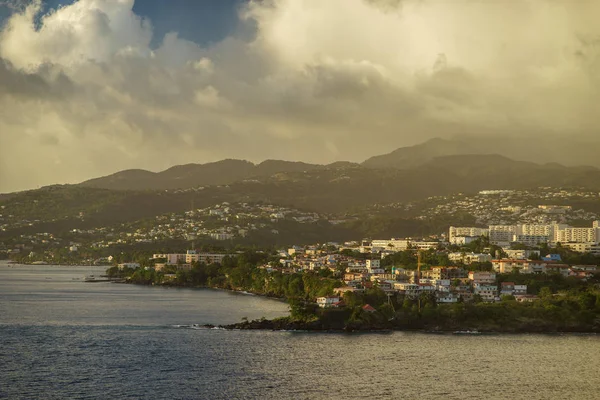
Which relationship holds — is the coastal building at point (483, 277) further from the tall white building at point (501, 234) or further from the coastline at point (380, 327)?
the tall white building at point (501, 234)

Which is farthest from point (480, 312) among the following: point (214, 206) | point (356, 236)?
point (214, 206)

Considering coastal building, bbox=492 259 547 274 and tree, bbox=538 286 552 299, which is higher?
coastal building, bbox=492 259 547 274

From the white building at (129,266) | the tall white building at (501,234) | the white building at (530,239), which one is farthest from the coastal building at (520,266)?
the white building at (129,266)

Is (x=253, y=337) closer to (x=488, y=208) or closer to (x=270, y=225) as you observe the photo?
(x=270, y=225)

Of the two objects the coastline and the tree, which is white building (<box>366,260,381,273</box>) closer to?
the tree

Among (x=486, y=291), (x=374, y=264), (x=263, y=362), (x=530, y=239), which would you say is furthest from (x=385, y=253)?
(x=263, y=362)

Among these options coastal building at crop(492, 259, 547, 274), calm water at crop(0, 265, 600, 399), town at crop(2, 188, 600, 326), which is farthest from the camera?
coastal building at crop(492, 259, 547, 274)

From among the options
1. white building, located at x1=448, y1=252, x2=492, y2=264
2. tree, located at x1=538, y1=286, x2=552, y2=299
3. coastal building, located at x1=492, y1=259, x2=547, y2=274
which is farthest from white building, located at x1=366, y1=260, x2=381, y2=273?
tree, located at x1=538, y1=286, x2=552, y2=299

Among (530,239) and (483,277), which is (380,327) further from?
(530,239)
